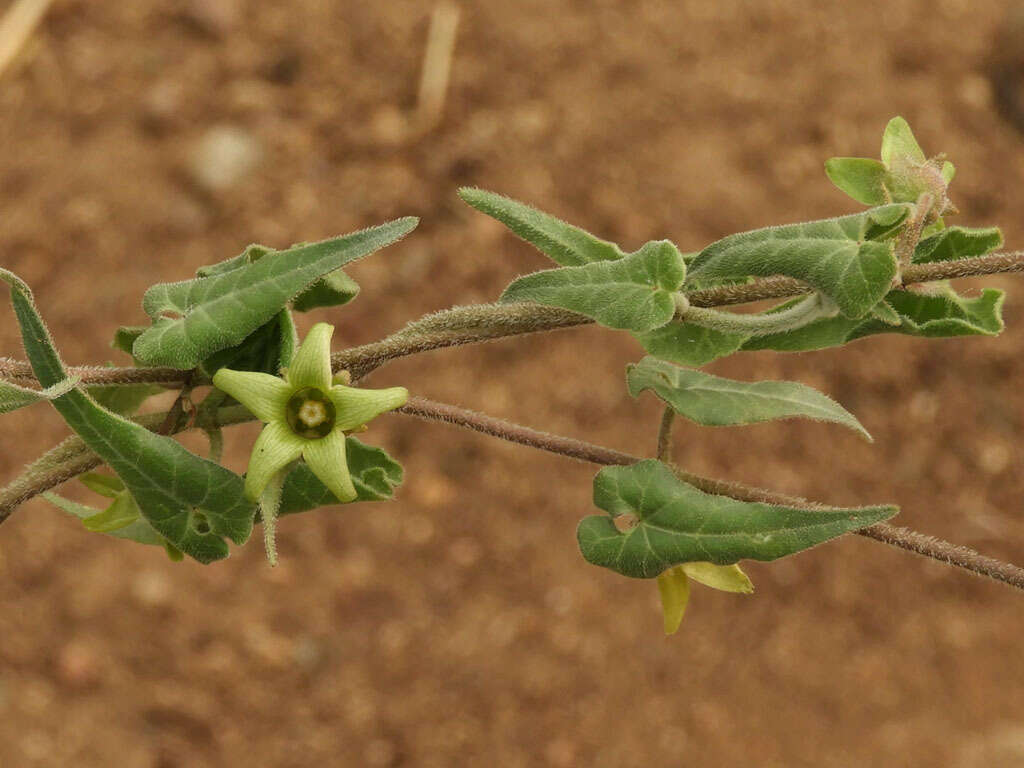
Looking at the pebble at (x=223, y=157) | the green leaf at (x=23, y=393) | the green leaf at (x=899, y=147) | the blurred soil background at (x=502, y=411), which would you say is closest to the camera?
the green leaf at (x=23, y=393)

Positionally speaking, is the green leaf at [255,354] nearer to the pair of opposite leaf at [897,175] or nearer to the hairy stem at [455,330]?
the hairy stem at [455,330]

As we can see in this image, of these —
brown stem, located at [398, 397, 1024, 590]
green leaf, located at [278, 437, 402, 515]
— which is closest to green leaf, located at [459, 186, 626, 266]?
brown stem, located at [398, 397, 1024, 590]

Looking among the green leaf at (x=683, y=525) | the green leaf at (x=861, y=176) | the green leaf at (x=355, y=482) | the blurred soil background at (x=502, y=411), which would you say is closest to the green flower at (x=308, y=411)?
the green leaf at (x=355, y=482)

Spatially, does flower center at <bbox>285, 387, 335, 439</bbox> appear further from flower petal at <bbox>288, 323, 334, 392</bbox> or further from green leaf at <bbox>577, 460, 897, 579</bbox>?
green leaf at <bbox>577, 460, 897, 579</bbox>

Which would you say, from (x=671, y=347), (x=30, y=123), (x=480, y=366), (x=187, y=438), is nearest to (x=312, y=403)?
(x=671, y=347)

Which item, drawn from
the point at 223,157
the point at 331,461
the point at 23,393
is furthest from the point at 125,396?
the point at 223,157
